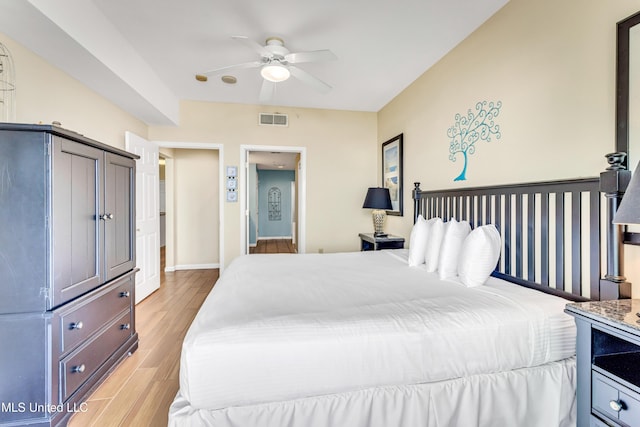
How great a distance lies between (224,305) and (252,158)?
20.2 ft

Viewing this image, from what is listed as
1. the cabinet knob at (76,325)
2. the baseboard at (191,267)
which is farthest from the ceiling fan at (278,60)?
the baseboard at (191,267)

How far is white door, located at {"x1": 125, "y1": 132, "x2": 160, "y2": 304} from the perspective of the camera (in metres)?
3.50

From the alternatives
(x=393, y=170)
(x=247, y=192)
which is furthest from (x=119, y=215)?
(x=393, y=170)

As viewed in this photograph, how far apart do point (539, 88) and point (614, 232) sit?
1.02 m

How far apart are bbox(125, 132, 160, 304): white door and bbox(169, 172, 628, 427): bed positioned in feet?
8.19

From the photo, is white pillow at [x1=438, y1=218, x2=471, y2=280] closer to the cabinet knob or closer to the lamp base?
the lamp base

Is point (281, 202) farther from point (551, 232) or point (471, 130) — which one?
point (551, 232)

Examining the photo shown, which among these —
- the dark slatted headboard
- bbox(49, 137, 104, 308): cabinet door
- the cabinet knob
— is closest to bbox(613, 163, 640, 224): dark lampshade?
the dark slatted headboard

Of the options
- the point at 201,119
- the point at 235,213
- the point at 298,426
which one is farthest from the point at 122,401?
the point at 201,119

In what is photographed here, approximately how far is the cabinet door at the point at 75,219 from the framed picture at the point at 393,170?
3.19 meters

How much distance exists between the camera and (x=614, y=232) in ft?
4.42

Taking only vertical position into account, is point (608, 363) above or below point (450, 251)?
below

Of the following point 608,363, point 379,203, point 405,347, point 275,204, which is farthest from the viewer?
point 275,204

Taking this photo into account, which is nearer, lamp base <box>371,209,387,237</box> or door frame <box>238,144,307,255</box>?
lamp base <box>371,209,387,237</box>
